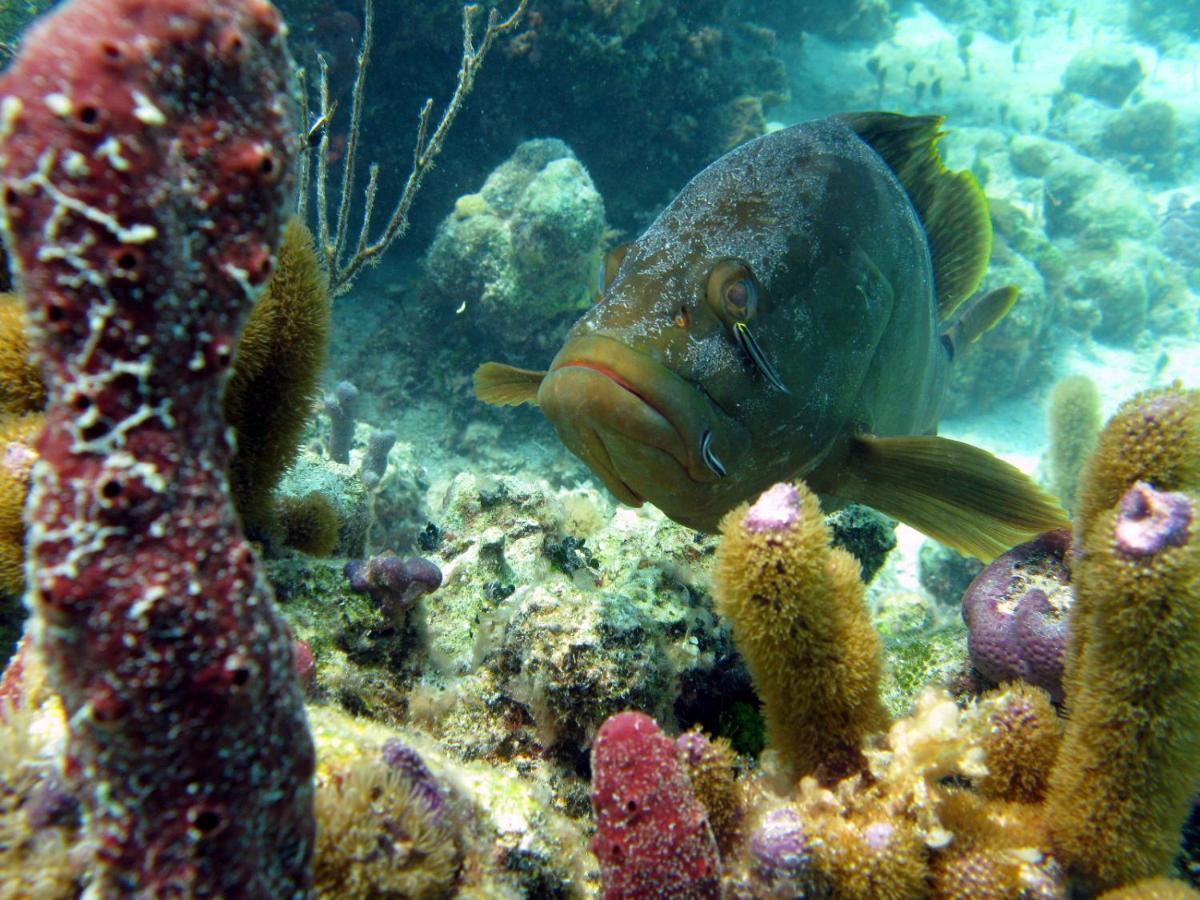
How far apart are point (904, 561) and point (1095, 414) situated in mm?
3711

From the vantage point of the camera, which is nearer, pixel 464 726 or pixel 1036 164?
pixel 464 726

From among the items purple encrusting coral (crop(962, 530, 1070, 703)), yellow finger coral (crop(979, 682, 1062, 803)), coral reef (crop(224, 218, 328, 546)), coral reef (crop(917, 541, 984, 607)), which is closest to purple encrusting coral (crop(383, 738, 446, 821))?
coral reef (crop(224, 218, 328, 546))

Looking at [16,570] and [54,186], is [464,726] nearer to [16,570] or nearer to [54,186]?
[16,570]

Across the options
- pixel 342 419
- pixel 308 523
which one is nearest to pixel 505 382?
pixel 308 523

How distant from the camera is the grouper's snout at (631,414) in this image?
7.29ft

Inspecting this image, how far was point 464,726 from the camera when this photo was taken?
2.54 meters

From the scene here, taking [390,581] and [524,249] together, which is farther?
[524,249]

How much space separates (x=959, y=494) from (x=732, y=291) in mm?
1272

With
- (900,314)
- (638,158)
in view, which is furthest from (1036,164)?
(900,314)

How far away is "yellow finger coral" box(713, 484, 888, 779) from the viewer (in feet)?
5.79

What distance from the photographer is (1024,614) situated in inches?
104

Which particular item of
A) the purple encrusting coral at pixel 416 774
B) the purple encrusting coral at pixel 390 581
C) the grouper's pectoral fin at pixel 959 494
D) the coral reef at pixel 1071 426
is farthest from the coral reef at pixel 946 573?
the purple encrusting coral at pixel 416 774

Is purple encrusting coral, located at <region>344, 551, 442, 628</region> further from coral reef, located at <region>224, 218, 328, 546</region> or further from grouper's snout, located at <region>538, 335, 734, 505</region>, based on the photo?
grouper's snout, located at <region>538, 335, 734, 505</region>

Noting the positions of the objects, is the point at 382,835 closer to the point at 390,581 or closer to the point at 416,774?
the point at 416,774
